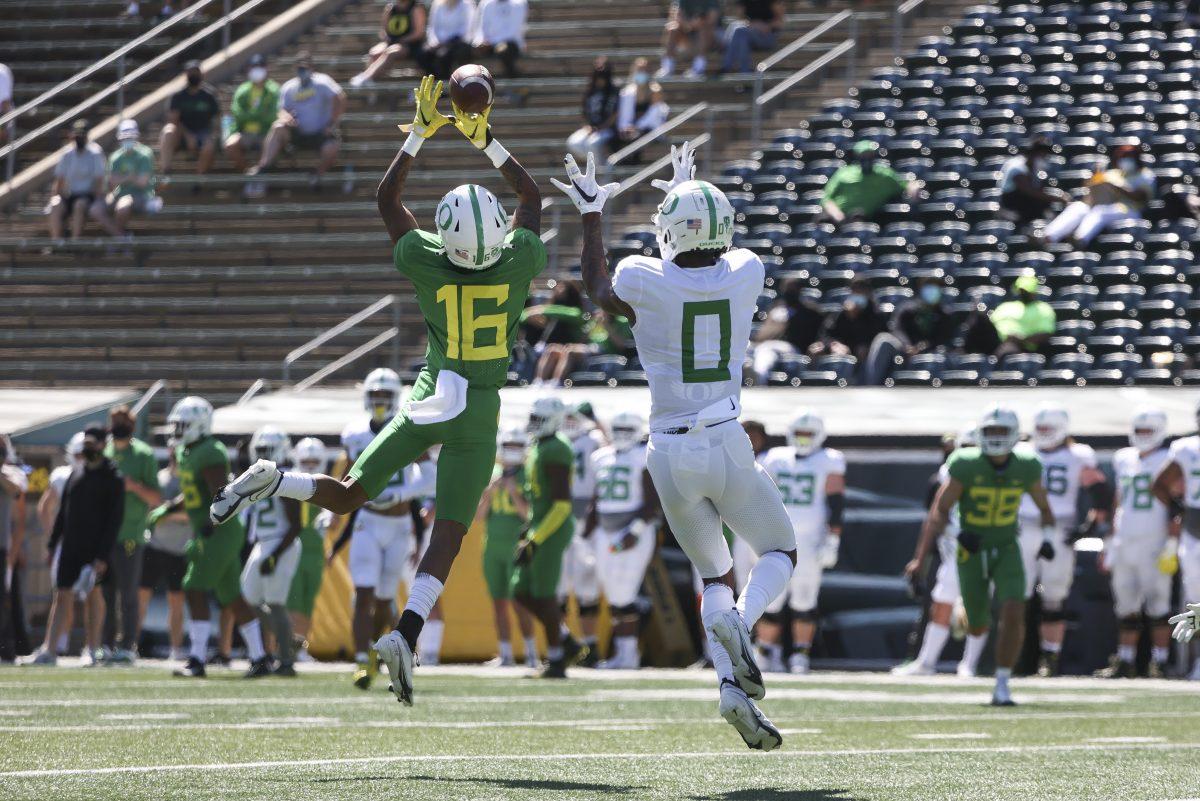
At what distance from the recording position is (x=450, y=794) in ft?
22.2

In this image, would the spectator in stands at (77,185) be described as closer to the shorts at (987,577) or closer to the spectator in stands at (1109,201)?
the spectator in stands at (1109,201)

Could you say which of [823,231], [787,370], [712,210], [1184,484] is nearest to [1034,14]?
[823,231]

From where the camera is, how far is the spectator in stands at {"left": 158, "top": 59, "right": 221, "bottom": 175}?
23156 mm

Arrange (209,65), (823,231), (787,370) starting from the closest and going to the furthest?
(787,370) < (823,231) < (209,65)

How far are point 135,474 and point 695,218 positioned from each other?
29.0 ft

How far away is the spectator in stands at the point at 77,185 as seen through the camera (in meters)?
22.4

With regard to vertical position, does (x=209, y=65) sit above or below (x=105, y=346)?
above

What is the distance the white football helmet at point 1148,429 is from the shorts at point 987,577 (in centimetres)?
313

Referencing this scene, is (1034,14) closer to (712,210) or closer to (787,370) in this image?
(787,370)

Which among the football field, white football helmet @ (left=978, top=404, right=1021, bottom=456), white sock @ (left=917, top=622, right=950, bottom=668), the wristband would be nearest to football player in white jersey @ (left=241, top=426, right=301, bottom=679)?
the football field

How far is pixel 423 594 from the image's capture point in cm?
816

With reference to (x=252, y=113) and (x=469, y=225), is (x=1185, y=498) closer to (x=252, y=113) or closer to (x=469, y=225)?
(x=469, y=225)

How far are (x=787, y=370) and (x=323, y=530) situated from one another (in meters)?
4.36

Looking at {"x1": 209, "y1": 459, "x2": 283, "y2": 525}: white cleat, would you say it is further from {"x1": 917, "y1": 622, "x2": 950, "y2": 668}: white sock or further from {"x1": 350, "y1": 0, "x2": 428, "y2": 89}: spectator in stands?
{"x1": 350, "y1": 0, "x2": 428, "y2": 89}: spectator in stands
